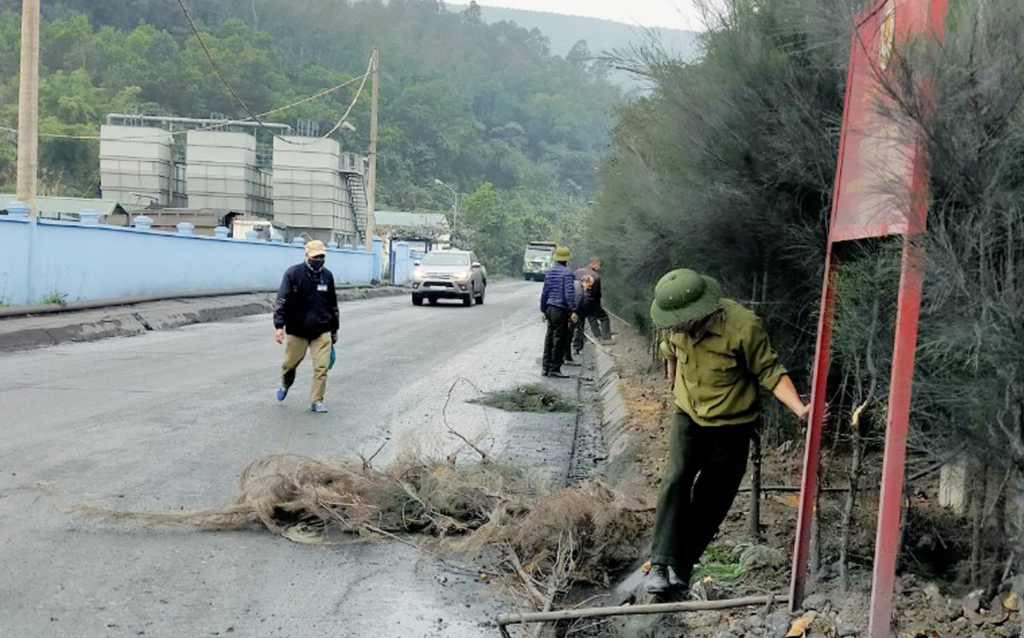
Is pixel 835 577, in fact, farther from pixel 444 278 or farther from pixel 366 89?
pixel 366 89

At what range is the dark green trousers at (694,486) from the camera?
5.34 metres

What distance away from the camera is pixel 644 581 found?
538cm

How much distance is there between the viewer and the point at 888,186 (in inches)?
149

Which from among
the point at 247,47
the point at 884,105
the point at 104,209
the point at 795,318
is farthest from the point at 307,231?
the point at 884,105

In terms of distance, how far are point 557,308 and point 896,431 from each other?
12.0 meters

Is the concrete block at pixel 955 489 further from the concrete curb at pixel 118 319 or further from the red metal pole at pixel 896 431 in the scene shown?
the concrete curb at pixel 118 319

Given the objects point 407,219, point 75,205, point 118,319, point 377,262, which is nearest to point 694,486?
point 118,319

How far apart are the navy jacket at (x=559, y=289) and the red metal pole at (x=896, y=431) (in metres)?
11.9

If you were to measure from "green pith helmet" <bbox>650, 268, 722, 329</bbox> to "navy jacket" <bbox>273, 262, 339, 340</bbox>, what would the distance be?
21.6 feet

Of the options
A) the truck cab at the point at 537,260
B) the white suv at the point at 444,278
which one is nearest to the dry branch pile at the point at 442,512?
the white suv at the point at 444,278

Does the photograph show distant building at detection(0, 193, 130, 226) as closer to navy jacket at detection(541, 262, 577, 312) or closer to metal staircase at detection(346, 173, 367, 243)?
metal staircase at detection(346, 173, 367, 243)

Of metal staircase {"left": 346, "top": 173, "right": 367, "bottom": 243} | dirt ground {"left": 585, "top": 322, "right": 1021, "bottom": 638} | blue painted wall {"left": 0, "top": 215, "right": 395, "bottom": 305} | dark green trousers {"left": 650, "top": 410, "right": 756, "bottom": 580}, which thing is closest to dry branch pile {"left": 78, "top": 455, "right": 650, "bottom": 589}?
dirt ground {"left": 585, "top": 322, "right": 1021, "bottom": 638}

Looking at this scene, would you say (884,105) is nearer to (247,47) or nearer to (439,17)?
(247,47)

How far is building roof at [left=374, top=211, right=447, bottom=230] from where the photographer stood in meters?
86.8
